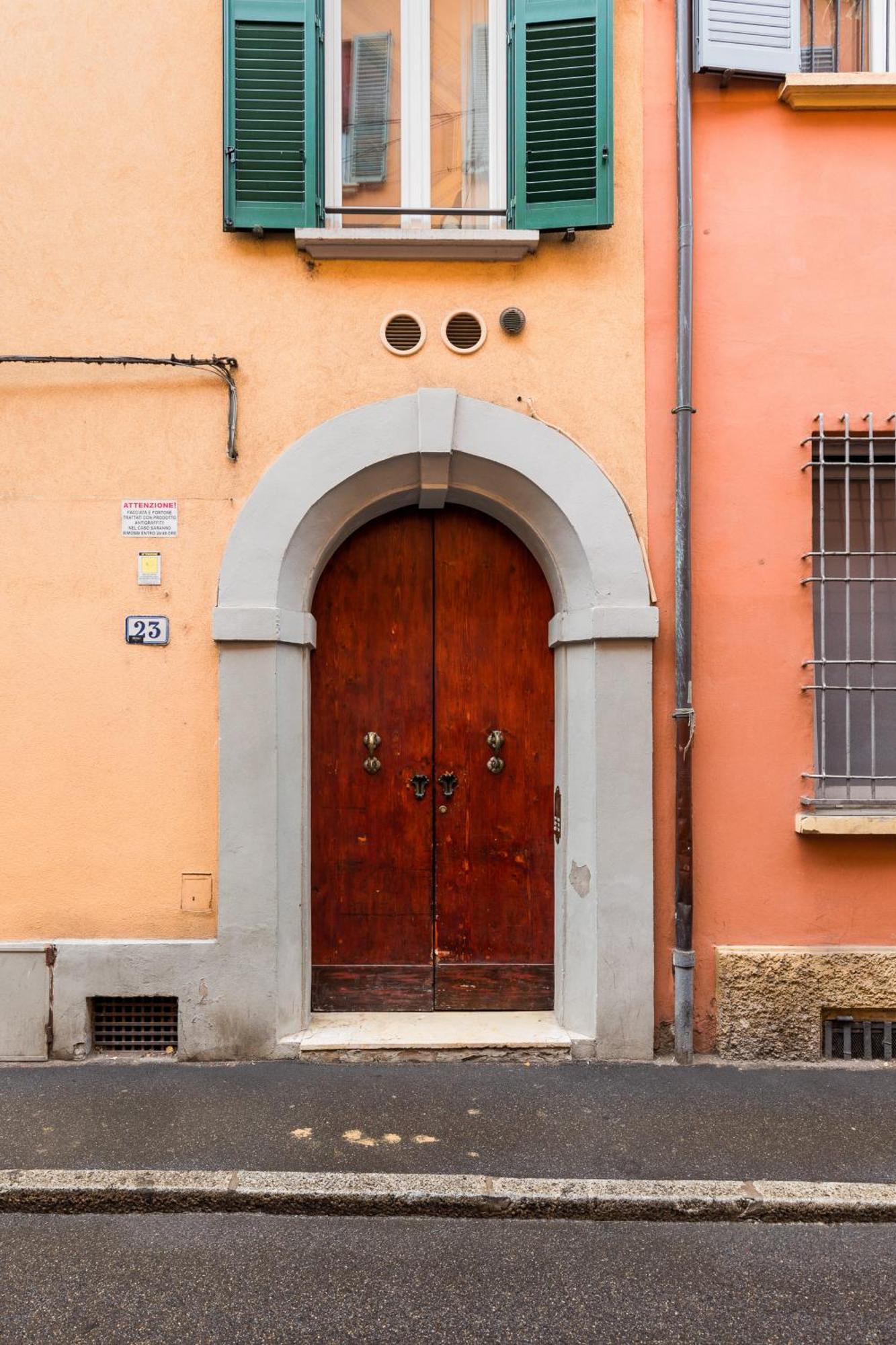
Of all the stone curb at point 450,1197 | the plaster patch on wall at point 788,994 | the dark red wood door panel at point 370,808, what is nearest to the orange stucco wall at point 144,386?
the dark red wood door panel at point 370,808

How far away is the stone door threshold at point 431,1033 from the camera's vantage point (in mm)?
4844

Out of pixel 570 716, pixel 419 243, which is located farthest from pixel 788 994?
pixel 419 243

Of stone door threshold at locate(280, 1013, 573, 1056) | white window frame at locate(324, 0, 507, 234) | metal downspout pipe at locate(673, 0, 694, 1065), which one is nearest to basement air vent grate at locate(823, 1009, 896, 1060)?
metal downspout pipe at locate(673, 0, 694, 1065)

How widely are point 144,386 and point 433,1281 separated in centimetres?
437

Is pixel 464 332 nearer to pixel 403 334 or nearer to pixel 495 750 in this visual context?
pixel 403 334

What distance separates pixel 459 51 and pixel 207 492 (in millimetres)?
2930

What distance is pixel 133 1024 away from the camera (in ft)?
16.3

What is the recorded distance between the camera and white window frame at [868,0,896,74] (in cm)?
523

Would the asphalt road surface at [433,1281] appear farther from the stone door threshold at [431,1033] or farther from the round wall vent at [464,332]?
the round wall vent at [464,332]

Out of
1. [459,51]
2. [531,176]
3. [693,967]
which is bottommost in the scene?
[693,967]

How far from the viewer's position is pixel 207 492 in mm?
5000

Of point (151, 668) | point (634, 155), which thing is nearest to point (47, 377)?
point (151, 668)

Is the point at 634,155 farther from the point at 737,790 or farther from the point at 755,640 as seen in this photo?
the point at 737,790

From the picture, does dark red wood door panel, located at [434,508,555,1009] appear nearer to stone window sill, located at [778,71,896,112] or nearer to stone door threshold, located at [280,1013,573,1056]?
stone door threshold, located at [280,1013,573,1056]
